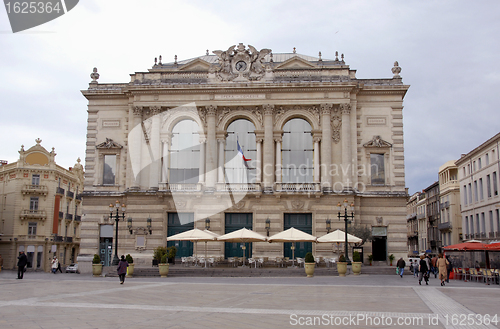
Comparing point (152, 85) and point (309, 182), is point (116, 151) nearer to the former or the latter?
point (152, 85)

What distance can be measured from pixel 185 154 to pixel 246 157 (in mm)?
5838

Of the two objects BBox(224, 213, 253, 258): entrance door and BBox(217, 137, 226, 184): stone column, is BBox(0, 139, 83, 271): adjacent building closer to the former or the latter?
BBox(217, 137, 226, 184): stone column

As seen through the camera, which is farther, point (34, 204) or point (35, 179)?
point (35, 179)

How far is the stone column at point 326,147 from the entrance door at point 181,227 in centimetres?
1256

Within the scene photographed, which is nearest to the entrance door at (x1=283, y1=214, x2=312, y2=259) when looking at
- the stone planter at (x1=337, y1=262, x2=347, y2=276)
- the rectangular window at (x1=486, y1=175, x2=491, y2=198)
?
the stone planter at (x1=337, y1=262, x2=347, y2=276)

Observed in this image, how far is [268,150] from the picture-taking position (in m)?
44.1

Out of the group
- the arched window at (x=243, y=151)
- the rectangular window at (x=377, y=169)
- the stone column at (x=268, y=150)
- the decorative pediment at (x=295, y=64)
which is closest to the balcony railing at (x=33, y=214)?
the arched window at (x=243, y=151)

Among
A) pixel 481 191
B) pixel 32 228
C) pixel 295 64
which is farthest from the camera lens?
pixel 32 228

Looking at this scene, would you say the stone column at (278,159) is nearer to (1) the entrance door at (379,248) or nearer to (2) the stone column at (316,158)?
(2) the stone column at (316,158)

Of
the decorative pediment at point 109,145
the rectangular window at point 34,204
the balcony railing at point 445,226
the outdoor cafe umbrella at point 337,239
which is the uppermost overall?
the decorative pediment at point 109,145

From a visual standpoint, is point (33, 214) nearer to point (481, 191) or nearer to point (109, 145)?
point (109, 145)

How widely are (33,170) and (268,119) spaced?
134 feet

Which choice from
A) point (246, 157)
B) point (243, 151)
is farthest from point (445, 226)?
point (243, 151)

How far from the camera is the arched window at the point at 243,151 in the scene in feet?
147
